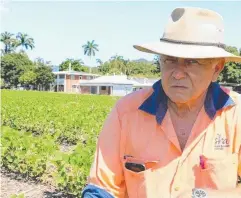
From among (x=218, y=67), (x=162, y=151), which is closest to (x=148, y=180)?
(x=162, y=151)

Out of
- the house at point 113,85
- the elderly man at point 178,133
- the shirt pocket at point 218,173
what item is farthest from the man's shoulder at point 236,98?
the house at point 113,85

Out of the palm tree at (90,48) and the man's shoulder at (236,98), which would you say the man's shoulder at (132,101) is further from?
the palm tree at (90,48)

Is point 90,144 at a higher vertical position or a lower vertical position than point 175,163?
lower

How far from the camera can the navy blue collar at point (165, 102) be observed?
1.84 m

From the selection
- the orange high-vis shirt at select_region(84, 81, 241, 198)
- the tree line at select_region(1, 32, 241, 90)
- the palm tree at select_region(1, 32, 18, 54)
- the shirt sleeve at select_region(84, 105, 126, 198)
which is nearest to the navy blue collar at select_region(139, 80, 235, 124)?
the orange high-vis shirt at select_region(84, 81, 241, 198)

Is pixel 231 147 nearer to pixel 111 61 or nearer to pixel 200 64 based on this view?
pixel 200 64

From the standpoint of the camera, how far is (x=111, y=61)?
8681 centimetres

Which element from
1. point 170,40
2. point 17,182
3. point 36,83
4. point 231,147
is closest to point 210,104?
point 231,147

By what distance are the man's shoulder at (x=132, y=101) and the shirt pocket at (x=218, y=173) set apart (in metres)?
0.36

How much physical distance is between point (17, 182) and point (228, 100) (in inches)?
183

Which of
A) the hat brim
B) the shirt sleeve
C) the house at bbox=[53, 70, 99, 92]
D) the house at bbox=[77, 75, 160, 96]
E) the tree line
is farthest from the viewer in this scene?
the house at bbox=[53, 70, 99, 92]

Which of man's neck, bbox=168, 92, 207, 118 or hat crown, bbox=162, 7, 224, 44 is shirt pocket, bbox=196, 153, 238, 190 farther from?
hat crown, bbox=162, 7, 224, 44

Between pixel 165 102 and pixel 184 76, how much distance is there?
0.66 feet

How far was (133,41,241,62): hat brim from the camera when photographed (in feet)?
5.54
